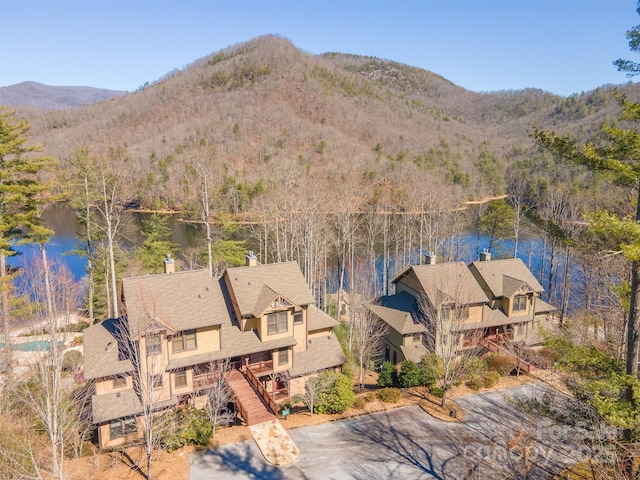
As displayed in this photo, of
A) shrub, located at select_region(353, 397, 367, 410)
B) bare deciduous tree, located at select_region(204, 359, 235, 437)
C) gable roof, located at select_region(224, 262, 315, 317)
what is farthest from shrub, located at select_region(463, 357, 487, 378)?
bare deciduous tree, located at select_region(204, 359, 235, 437)

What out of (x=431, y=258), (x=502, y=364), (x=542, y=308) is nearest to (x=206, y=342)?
(x=431, y=258)

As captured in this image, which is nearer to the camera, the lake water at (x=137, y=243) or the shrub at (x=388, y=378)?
the shrub at (x=388, y=378)

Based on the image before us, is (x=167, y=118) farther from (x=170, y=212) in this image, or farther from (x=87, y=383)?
(x=87, y=383)

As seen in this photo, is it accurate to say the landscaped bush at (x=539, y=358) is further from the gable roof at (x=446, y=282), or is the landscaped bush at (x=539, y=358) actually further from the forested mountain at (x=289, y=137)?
the forested mountain at (x=289, y=137)

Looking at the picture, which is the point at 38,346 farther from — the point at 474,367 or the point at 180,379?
the point at 474,367

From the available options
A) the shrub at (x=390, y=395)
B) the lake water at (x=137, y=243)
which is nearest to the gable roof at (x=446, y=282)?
the shrub at (x=390, y=395)
